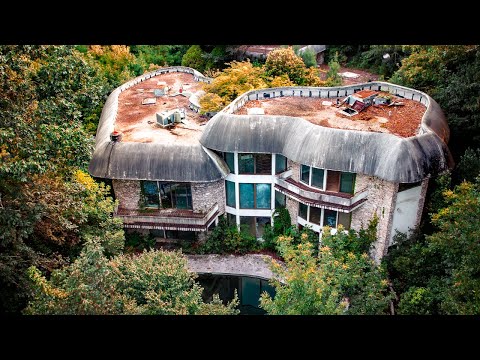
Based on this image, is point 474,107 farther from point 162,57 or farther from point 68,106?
point 162,57

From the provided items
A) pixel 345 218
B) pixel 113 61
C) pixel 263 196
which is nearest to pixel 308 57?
pixel 113 61

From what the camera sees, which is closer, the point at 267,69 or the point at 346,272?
the point at 346,272

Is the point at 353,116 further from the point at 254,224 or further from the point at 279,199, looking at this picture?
the point at 254,224

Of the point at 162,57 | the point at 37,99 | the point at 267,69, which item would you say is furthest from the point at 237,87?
the point at 162,57

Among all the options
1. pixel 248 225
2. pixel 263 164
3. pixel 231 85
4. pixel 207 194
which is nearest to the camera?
pixel 263 164

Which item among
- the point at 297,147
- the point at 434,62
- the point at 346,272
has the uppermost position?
the point at 434,62

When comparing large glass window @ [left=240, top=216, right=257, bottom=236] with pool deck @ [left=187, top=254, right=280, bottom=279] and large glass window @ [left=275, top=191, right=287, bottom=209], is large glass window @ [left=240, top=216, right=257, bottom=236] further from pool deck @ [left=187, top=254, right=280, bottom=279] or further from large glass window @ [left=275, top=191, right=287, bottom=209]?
large glass window @ [left=275, top=191, right=287, bottom=209]

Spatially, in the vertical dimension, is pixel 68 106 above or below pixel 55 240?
above
